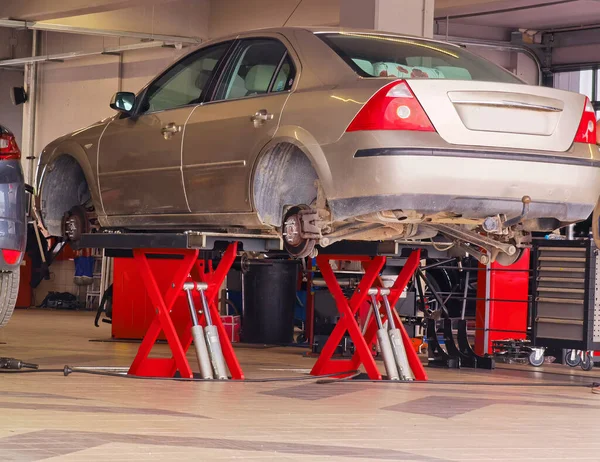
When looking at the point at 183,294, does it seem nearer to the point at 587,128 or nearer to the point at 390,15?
the point at 587,128

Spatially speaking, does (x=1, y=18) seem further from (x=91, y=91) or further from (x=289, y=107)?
(x=289, y=107)

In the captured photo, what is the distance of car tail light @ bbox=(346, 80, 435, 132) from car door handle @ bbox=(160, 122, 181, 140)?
1.60 meters

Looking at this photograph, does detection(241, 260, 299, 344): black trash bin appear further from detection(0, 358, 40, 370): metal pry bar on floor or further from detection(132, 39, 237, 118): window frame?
detection(0, 358, 40, 370): metal pry bar on floor

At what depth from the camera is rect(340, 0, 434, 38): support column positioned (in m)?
9.62

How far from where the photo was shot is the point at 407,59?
234 inches

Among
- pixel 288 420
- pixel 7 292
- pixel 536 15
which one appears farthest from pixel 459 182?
pixel 536 15

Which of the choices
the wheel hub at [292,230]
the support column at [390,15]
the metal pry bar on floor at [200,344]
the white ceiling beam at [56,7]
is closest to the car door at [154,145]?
the metal pry bar on floor at [200,344]

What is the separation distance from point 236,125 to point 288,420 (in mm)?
1849

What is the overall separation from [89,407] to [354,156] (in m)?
1.82

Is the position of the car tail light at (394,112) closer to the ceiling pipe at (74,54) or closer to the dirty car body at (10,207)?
the dirty car body at (10,207)

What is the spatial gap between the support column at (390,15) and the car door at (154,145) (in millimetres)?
A: 3112

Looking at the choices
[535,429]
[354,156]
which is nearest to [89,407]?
[354,156]

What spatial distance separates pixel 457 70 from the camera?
239 inches

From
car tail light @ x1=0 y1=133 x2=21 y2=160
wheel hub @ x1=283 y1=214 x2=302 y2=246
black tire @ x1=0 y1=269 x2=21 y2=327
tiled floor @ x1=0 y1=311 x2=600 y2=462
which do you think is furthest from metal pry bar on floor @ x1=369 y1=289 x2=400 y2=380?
car tail light @ x1=0 y1=133 x2=21 y2=160
